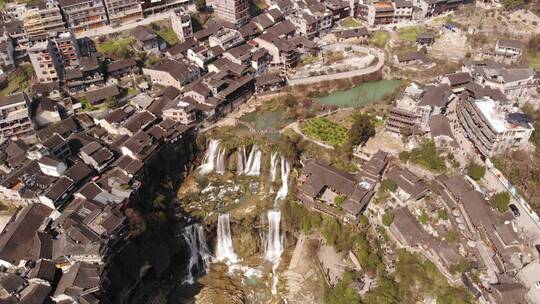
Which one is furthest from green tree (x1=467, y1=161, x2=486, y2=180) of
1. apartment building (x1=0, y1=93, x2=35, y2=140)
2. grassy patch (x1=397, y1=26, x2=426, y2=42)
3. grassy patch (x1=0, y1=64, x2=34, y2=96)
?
grassy patch (x1=0, y1=64, x2=34, y2=96)

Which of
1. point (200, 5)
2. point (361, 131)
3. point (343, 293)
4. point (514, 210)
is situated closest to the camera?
point (343, 293)

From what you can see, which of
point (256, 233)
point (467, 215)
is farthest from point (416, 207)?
point (256, 233)

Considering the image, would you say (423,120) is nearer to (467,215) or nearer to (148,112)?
(467,215)

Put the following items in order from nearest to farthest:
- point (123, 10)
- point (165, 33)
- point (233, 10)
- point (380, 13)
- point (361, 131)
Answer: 1. point (361, 131)
2. point (123, 10)
3. point (165, 33)
4. point (233, 10)
5. point (380, 13)

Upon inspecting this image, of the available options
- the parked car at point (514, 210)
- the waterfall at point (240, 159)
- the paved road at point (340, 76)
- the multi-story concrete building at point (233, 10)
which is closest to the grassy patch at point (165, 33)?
the multi-story concrete building at point (233, 10)

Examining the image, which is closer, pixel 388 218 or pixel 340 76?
pixel 388 218

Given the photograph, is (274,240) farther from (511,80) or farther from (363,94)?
(511,80)

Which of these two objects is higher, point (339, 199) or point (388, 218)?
point (339, 199)

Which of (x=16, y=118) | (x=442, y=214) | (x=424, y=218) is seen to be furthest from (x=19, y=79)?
(x=442, y=214)
